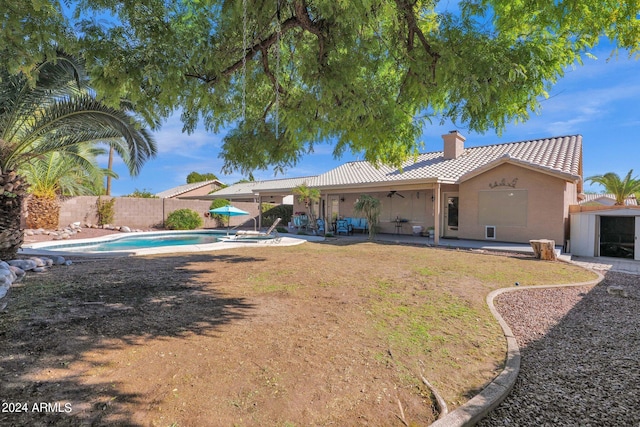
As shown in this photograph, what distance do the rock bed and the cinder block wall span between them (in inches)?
831

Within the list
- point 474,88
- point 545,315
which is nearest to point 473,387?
point 545,315

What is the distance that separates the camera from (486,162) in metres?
16.5

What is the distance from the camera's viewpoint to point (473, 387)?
309 centimetres

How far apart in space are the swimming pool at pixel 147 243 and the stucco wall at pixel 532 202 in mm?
10347

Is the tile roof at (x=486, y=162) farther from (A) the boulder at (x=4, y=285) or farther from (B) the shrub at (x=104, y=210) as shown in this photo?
(B) the shrub at (x=104, y=210)

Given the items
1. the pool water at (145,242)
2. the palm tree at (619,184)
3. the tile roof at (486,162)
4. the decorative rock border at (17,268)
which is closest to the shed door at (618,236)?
the tile roof at (486,162)

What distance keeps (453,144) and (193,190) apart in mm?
32157

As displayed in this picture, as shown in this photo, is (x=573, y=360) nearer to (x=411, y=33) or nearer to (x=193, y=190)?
(x=411, y=33)

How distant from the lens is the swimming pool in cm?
1143

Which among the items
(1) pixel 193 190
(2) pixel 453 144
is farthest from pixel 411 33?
(1) pixel 193 190

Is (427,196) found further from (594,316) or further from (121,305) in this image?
(121,305)

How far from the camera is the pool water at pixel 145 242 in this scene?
43.5 feet

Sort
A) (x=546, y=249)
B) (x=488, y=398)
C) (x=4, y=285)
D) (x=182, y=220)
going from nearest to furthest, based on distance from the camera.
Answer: (x=488, y=398), (x=4, y=285), (x=546, y=249), (x=182, y=220)

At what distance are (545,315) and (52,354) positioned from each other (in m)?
7.02
